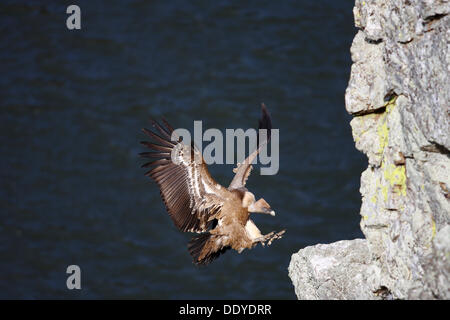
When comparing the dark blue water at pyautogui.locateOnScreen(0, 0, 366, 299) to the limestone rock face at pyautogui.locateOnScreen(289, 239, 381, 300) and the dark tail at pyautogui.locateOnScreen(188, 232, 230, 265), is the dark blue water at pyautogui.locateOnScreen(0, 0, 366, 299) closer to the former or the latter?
the dark tail at pyautogui.locateOnScreen(188, 232, 230, 265)

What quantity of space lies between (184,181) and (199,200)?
0.29 metres

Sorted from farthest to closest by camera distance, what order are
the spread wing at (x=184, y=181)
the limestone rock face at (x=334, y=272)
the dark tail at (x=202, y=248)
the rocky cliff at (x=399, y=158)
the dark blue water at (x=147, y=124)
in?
the dark blue water at (x=147, y=124), the dark tail at (x=202, y=248), the spread wing at (x=184, y=181), the limestone rock face at (x=334, y=272), the rocky cliff at (x=399, y=158)

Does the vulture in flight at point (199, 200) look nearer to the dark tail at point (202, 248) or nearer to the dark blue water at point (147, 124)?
the dark tail at point (202, 248)

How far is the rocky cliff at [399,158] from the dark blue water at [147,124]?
9.81 meters

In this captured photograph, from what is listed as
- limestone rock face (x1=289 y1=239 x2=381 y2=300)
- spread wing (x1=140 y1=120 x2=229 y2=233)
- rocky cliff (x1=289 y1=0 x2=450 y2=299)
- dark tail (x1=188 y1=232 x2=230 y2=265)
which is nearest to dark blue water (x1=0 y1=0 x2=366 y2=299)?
dark tail (x1=188 y1=232 x2=230 y2=265)

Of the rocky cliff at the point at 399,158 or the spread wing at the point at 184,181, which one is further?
the spread wing at the point at 184,181

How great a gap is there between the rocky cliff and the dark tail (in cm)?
141

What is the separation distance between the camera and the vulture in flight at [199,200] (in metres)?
8.40

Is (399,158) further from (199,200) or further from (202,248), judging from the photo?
(202,248)

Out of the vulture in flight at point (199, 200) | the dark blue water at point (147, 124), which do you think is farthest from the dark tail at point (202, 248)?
the dark blue water at point (147, 124)

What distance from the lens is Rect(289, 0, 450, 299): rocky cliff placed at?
559 centimetres

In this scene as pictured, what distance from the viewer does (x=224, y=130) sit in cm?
1920

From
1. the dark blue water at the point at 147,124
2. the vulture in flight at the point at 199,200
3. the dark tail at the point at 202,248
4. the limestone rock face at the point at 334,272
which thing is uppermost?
the dark blue water at the point at 147,124

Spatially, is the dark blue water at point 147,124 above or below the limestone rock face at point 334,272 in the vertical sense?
above
